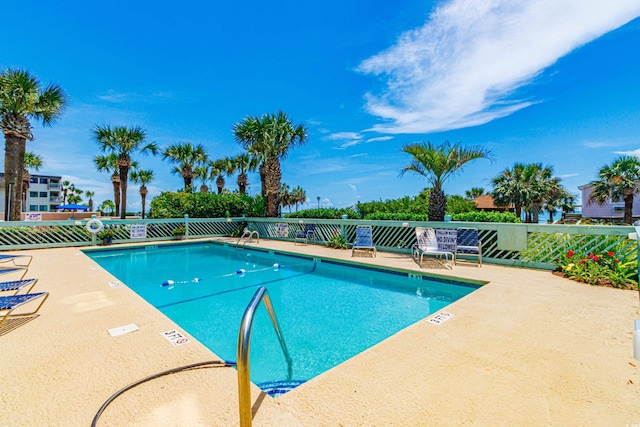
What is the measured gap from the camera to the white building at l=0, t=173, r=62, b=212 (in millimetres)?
41031

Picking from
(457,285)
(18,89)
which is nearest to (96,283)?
(457,285)

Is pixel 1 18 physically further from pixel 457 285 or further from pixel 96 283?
pixel 457 285

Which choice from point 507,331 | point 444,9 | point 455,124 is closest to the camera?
point 507,331

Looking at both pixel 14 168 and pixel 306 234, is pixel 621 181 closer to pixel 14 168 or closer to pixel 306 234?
pixel 306 234

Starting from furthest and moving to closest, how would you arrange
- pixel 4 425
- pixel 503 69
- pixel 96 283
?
pixel 503 69 < pixel 96 283 < pixel 4 425

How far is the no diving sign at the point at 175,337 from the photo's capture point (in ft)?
8.95

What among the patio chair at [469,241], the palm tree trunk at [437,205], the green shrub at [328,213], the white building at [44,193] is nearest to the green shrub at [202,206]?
the green shrub at [328,213]

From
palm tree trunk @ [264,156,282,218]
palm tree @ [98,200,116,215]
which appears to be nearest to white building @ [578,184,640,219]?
palm tree trunk @ [264,156,282,218]

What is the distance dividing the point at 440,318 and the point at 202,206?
1433 cm

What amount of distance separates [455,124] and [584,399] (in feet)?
49.7

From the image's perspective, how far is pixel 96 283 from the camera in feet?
16.6

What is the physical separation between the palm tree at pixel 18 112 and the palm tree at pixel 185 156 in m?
9.55

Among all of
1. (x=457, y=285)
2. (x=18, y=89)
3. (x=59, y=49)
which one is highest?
(x=59, y=49)

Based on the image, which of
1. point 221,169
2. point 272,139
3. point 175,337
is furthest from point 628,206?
point 221,169
